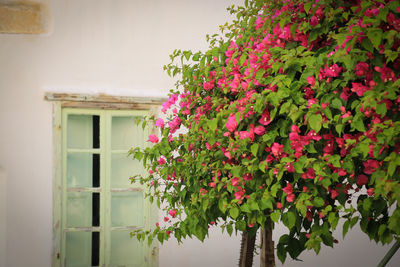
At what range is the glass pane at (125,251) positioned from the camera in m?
4.40

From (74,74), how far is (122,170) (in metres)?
0.94

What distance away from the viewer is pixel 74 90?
Answer: 4.28 meters

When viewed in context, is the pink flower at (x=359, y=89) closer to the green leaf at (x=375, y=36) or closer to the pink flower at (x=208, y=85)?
the green leaf at (x=375, y=36)

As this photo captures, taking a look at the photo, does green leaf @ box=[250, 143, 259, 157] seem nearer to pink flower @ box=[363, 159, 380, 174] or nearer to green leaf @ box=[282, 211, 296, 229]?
green leaf @ box=[282, 211, 296, 229]

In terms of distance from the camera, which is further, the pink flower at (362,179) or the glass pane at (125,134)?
the glass pane at (125,134)

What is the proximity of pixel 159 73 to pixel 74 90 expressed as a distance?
76 centimetres

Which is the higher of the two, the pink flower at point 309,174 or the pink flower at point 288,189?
the pink flower at point 309,174

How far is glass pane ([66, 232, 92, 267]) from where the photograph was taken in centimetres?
433

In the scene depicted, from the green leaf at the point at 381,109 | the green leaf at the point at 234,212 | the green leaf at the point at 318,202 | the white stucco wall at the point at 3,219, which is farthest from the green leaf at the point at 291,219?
the white stucco wall at the point at 3,219

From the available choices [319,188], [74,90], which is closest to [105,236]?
[74,90]

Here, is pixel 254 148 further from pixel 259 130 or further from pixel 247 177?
pixel 247 177

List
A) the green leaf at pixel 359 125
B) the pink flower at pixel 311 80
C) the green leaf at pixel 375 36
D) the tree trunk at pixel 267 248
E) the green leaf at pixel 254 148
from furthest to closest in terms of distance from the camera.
Result: the tree trunk at pixel 267 248, the green leaf at pixel 254 148, the pink flower at pixel 311 80, the green leaf at pixel 359 125, the green leaf at pixel 375 36

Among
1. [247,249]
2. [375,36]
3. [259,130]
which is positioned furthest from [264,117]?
[247,249]

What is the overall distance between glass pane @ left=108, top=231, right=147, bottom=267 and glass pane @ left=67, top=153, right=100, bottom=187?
0.51 meters
